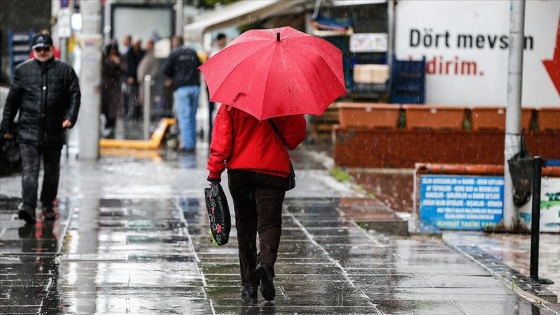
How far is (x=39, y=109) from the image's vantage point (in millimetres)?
12047

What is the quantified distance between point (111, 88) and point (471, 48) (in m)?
9.57

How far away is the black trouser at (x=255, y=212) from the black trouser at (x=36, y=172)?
12.8 feet

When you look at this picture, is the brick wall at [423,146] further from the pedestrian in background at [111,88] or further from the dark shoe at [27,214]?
the dark shoe at [27,214]

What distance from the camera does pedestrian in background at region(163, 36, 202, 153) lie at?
68.3 feet

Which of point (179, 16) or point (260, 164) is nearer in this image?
point (260, 164)

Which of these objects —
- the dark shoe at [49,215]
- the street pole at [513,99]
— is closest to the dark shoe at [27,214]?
the dark shoe at [49,215]

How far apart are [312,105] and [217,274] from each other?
195 centimetres

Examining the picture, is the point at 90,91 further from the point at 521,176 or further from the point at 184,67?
the point at 521,176

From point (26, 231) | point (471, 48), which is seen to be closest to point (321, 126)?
point (471, 48)

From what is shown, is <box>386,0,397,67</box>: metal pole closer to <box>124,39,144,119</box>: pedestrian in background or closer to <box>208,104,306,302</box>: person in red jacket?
<box>208,104,306,302</box>: person in red jacket

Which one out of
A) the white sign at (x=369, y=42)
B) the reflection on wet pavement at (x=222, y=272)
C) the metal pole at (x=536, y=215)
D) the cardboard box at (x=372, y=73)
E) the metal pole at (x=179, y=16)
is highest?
the metal pole at (x=179, y=16)

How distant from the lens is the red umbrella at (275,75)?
8.13 metres

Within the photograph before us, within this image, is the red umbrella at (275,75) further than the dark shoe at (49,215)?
No

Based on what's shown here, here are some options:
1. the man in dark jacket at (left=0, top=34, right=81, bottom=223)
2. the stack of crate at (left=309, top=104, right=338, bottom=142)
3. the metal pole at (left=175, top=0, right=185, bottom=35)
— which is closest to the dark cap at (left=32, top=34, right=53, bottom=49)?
the man in dark jacket at (left=0, top=34, right=81, bottom=223)
